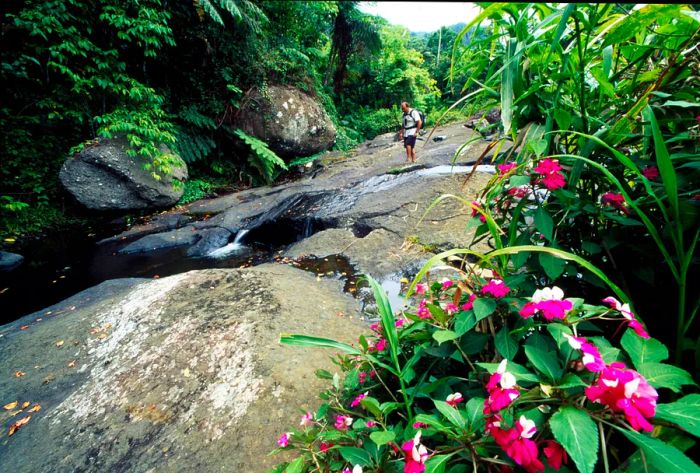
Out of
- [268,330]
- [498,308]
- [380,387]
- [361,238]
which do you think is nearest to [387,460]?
[380,387]

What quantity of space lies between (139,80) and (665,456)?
10.6 meters

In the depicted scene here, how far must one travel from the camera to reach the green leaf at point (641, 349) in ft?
2.15

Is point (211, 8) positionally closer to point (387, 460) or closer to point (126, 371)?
point (126, 371)

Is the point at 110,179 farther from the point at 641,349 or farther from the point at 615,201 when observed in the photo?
the point at 641,349

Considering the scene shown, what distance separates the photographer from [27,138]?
695 cm

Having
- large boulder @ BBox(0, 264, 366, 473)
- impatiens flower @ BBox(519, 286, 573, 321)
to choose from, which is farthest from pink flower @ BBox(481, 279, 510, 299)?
large boulder @ BBox(0, 264, 366, 473)

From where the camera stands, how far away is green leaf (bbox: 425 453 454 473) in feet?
2.12

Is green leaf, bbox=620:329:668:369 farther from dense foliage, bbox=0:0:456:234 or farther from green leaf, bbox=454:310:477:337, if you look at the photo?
dense foliage, bbox=0:0:456:234

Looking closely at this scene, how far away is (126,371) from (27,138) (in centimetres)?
816

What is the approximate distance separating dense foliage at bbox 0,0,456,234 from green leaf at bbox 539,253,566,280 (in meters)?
7.66

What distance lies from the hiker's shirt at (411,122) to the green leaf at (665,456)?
723cm

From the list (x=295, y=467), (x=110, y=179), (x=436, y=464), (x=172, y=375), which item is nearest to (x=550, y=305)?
(x=436, y=464)

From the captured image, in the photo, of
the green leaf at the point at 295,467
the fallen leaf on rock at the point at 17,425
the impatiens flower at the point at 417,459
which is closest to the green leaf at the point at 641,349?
the impatiens flower at the point at 417,459

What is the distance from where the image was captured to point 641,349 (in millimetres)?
675
